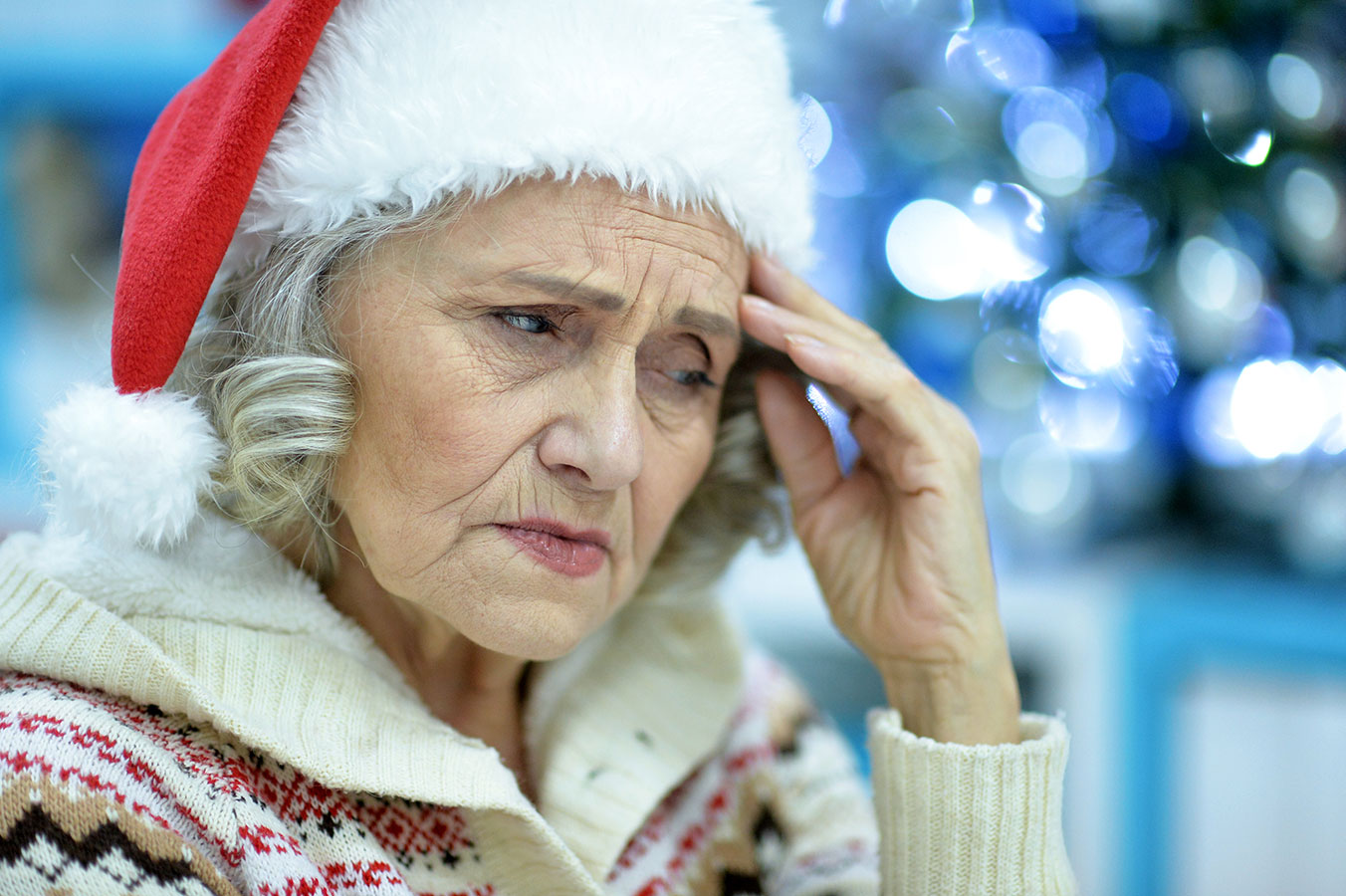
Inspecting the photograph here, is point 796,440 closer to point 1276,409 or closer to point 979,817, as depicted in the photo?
point 979,817

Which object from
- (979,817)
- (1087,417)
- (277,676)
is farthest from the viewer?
(1087,417)

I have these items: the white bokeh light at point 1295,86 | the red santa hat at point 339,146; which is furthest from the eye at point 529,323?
the white bokeh light at point 1295,86

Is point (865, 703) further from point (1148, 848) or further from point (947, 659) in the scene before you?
point (947, 659)

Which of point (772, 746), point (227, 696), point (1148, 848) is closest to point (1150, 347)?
point (1148, 848)

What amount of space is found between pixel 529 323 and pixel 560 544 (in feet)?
0.67

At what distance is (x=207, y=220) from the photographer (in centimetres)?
81

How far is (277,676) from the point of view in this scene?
84 centimetres

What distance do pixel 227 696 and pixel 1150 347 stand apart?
167 cm

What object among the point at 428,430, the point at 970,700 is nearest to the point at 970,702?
the point at 970,700

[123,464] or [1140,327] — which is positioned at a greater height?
[1140,327]

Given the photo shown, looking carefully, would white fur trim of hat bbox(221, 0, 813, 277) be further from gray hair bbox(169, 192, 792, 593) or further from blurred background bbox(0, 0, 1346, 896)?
blurred background bbox(0, 0, 1346, 896)

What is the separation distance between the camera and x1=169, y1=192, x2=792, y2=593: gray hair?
2.77 ft

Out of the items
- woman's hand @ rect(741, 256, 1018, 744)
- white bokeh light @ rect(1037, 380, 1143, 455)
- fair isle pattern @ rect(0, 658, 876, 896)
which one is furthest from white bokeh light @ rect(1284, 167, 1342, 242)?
fair isle pattern @ rect(0, 658, 876, 896)

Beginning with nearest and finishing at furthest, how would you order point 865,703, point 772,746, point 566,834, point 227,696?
point 227,696
point 566,834
point 772,746
point 865,703
